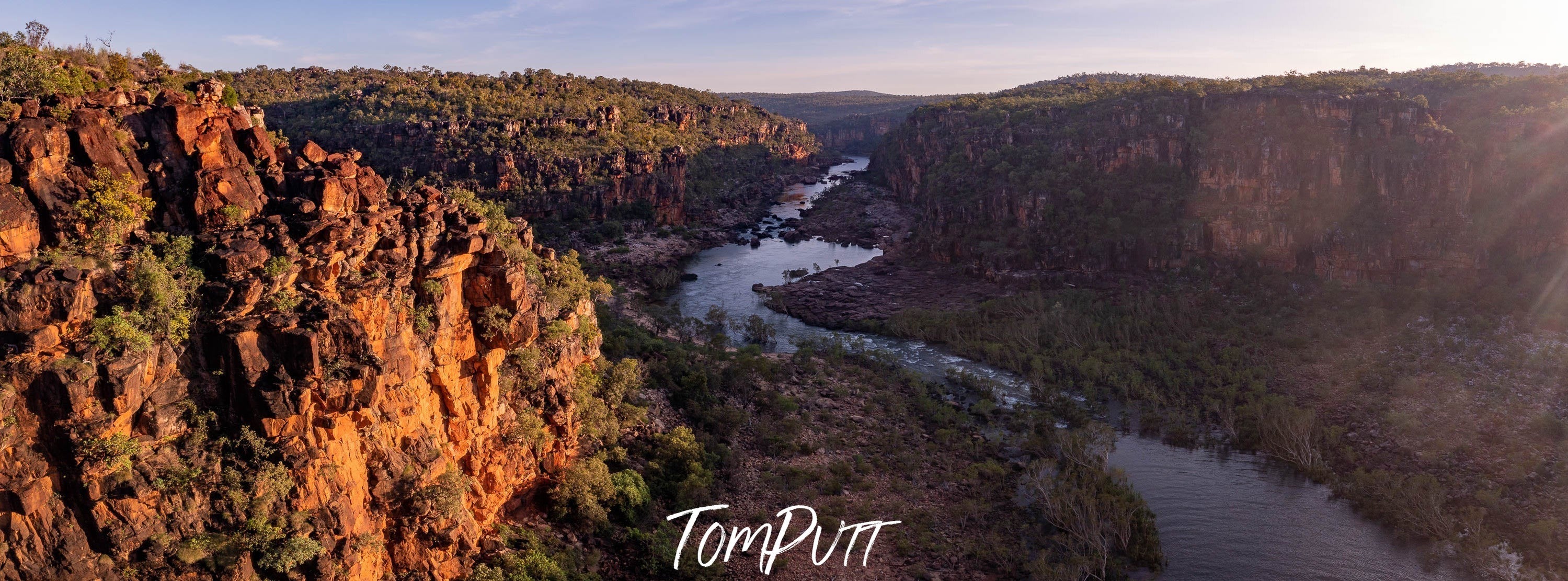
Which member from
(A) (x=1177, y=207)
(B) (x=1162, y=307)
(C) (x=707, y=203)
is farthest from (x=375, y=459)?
(C) (x=707, y=203)

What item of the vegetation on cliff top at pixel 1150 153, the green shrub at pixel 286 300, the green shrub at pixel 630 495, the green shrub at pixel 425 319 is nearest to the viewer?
the green shrub at pixel 286 300

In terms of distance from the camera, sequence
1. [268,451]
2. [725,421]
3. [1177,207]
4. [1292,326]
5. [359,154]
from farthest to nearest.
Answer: [1177,207], [1292,326], [725,421], [359,154], [268,451]

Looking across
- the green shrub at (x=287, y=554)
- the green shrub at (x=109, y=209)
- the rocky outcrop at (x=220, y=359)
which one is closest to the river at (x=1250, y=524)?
the rocky outcrop at (x=220, y=359)

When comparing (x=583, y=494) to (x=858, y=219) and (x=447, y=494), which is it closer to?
(x=447, y=494)

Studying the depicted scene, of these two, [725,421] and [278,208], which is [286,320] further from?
[725,421]

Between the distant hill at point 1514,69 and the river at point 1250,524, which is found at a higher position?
the distant hill at point 1514,69

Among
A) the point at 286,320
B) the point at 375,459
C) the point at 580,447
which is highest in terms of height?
the point at 286,320

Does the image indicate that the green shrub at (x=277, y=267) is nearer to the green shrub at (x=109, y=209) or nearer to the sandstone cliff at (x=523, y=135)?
the green shrub at (x=109, y=209)
